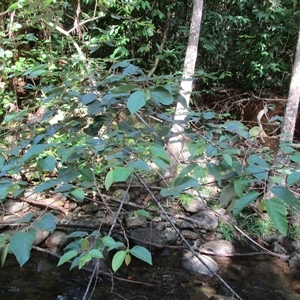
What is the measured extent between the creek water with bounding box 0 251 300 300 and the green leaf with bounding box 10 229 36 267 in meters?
2.44

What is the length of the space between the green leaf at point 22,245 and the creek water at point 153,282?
2444mm

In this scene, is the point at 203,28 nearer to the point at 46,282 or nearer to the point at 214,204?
the point at 214,204

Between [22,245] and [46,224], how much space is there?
0.09 metres

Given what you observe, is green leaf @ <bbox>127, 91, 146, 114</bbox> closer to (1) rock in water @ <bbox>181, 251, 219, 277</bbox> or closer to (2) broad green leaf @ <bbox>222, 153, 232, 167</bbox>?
(2) broad green leaf @ <bbox>222, 153, 232, 167</bbox>

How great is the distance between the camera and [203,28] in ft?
19.7

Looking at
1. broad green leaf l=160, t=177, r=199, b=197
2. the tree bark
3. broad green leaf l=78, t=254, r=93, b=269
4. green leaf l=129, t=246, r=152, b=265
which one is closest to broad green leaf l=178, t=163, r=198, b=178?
broad green leaf l=160, t=177, r=199, b=197

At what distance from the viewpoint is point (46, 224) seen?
2.71 feet

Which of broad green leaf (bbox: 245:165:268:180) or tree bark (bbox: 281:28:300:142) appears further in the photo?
tree bark (bbox: 281:28:300:142)

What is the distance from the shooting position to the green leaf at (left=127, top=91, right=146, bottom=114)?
850 mm

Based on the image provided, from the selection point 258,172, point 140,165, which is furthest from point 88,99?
point 258,172

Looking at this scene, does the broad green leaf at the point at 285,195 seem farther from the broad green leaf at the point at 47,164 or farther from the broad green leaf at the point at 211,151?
the broad green leaf at the point at 47,164

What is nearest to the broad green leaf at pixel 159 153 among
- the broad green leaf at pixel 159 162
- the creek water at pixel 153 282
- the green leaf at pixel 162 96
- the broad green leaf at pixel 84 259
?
the broad green leaf at pixel 159 162

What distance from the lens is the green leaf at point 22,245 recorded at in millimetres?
729

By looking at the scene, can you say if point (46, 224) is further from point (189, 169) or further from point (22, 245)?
point (189, 169)
